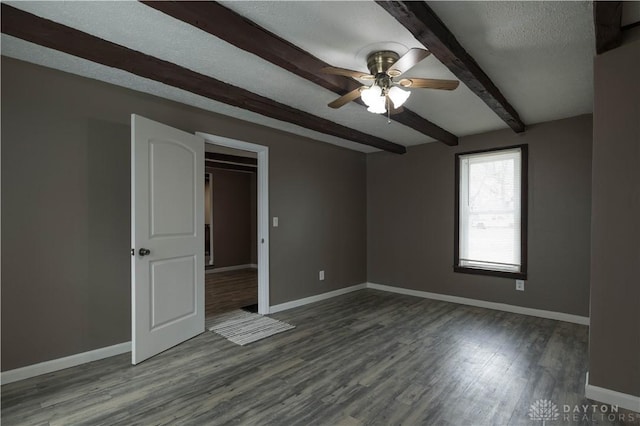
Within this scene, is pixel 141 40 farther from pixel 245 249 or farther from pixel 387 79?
pixel 245 249

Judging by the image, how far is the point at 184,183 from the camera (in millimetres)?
3096

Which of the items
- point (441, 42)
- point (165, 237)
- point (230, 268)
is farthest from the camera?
point (230, 268)

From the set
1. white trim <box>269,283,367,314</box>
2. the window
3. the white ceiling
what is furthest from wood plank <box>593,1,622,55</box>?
white trim <box>269,283,367,314</box>

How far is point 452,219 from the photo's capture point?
179 inches

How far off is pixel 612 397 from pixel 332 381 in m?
1.81

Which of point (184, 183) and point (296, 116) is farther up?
point (296, 116)

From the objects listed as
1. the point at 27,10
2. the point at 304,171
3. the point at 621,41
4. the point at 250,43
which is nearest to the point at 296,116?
the point at 304,171

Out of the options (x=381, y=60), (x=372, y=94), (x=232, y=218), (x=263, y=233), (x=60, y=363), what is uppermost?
(x=381, y=60)

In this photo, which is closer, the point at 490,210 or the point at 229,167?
the point at 490,210

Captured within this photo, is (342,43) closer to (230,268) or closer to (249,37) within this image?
(249,37)

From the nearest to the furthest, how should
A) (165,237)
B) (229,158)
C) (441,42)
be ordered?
(441,42) → (165,237) → (229,158)

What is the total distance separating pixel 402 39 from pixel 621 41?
1.34 meters

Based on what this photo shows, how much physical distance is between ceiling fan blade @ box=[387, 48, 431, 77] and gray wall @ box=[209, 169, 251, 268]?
5689 millimetres

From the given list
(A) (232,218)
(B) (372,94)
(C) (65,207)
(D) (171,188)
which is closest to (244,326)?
(D) (171,188)
